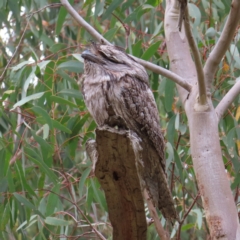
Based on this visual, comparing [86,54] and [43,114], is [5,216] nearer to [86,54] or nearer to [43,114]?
[43,114]

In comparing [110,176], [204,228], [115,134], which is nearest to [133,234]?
[110,176]

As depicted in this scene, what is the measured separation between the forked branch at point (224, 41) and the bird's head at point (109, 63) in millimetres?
320

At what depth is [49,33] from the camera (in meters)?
4.58

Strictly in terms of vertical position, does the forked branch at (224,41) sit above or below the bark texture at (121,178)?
above

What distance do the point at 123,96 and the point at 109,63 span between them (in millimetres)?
226

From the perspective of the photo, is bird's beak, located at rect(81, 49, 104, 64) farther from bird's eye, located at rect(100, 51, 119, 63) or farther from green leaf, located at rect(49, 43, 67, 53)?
green leaf, located at rect(49, 43, 67, 53)

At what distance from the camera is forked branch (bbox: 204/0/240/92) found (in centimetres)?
215

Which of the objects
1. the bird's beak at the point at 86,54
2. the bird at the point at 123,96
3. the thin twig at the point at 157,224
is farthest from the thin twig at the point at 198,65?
the thin twig at the point at 157,224

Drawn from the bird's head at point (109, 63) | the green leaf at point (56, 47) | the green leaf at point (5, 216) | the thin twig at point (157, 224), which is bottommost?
the thin twig at point (157, 224)

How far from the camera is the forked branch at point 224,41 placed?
2148 mm

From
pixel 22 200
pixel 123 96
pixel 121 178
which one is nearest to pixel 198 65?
pixel 123 96

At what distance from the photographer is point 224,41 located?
7.43ft

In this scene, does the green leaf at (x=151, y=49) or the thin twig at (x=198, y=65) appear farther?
the green leaf at (x=151, y=49)

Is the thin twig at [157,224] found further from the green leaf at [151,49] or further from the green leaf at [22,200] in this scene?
the green leaf at [151,49]
